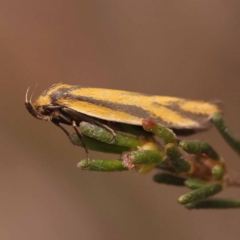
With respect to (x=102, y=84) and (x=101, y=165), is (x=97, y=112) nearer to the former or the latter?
(x=101, y=165)

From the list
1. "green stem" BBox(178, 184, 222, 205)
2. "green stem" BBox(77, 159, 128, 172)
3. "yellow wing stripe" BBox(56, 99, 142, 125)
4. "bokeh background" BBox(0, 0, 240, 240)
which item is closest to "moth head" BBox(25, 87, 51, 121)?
"yellow wing stripe" BBox(56, 99, 142, 125)

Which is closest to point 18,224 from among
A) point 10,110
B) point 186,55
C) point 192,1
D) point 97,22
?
point 10,110

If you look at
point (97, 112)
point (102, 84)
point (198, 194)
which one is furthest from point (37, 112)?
point (102, 84)

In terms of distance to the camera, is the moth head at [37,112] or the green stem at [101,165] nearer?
the green stem at [101,165]

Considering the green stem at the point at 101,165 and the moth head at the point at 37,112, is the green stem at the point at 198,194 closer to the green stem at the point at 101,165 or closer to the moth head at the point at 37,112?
the green stem at the point at 101,165

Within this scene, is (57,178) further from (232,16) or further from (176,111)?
(176,111)

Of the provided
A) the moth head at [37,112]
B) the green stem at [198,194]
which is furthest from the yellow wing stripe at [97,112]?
the green stem at [198,194]

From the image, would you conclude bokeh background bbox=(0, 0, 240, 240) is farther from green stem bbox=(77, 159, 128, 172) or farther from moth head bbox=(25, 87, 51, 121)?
green stem bbox=(77, 159, 128, 172)

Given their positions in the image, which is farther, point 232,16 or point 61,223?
point 61,223
